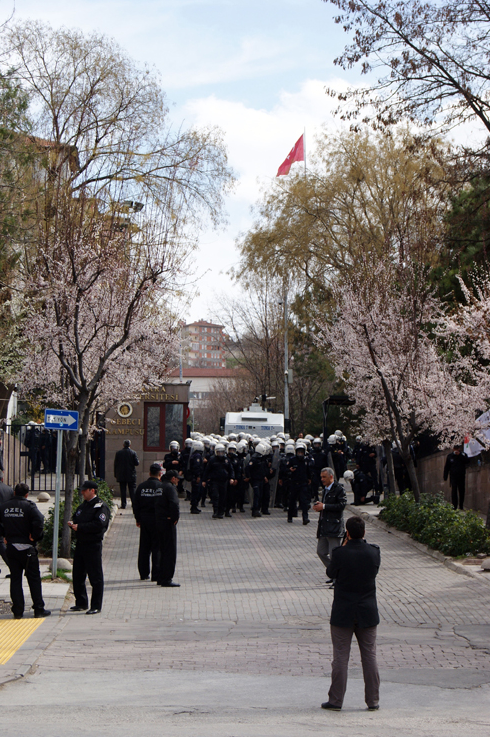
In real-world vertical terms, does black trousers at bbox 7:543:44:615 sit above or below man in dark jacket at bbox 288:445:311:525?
below

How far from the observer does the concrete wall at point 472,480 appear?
21297 mm

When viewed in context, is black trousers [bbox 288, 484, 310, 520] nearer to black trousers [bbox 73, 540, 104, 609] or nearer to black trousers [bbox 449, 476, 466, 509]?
black trousers [bbox 449, 476, 466, 509]

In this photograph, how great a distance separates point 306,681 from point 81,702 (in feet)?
6.57

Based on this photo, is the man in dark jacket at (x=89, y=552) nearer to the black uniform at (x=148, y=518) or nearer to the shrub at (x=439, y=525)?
the black uniform at (x=148, y=518)

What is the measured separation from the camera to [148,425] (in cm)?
2717

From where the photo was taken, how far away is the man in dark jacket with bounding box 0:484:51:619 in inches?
414

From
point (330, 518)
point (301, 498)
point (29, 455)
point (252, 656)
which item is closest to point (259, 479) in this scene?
point (301, 498)

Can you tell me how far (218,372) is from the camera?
439ft

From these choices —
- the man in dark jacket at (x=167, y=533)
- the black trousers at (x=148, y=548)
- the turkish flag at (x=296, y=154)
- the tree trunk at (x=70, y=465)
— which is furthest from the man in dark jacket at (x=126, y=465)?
the turkish flag at (x=296, y=154)

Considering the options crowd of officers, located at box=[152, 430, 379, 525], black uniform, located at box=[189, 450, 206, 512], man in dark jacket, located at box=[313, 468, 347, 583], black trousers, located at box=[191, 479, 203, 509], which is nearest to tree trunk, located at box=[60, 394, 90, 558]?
man in dark jacket, located at box=[313, 468, 347, 583]

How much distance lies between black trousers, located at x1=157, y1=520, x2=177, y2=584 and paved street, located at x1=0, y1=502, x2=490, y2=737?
36 centimetres

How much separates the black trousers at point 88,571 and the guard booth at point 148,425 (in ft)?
51.2

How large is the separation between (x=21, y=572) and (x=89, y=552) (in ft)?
2.95

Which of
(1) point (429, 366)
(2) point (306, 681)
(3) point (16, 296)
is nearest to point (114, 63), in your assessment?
(3) point (16, 296)
